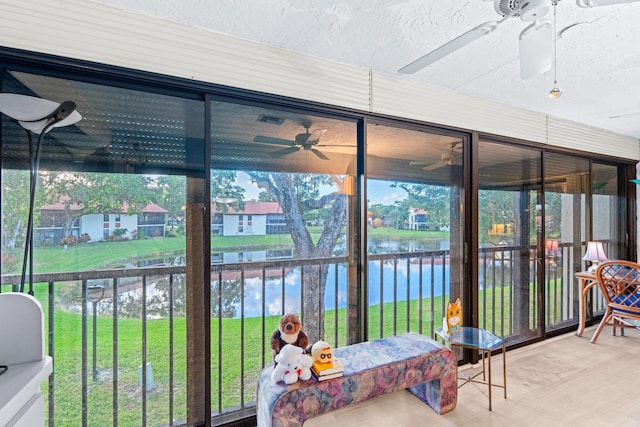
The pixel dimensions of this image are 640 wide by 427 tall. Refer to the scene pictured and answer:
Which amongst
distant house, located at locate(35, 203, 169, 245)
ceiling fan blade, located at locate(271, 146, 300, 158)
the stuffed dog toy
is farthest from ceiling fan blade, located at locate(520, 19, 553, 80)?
distant house, located at locate(35, 203, 169, 245)

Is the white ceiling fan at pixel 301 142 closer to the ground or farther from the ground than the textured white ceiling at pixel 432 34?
closer to the ground

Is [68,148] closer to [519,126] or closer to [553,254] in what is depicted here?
[519,126]

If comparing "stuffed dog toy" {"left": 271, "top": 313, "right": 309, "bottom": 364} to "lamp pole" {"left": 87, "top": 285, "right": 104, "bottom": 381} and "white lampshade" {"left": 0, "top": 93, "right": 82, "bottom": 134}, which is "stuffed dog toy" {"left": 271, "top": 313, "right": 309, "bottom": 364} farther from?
"white lampshade" {"left": 0, "top": 93, "right": 82, "bottom": 134}

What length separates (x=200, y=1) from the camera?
1636 millimetres

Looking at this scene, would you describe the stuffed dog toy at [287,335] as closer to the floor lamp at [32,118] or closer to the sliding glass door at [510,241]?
the floor lamp at [32,118]

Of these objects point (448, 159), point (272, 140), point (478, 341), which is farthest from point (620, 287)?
point (272, 140)

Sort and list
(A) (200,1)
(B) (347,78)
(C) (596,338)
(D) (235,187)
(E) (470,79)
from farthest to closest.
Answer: (C) (596,338) < (E) (470,79) < (B) (347,78) < (D) (235,187) < (A) (200,1)

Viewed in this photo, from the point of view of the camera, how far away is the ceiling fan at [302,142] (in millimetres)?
2205

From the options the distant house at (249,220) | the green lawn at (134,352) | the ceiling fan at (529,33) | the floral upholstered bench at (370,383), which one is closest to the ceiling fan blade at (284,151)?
the distant house at (249,220)

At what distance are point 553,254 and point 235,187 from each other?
3.70m

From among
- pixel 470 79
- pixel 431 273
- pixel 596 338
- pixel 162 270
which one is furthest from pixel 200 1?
pixel 596 338

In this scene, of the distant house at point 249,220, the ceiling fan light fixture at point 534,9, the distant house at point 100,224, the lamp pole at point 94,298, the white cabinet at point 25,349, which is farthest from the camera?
the distant house at point 249,220

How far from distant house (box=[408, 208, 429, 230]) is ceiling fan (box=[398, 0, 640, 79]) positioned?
1314 millimetres

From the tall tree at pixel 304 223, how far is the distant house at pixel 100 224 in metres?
0.73
